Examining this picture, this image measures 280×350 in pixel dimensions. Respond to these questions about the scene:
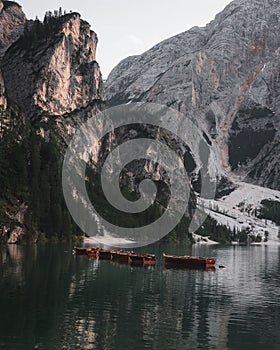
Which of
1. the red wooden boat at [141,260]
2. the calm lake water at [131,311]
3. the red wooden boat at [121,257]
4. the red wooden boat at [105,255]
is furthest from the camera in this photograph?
the red wooden boat at [105,255]

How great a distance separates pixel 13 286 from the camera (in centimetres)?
6556

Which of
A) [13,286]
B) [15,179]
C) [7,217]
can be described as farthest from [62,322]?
[15,179]

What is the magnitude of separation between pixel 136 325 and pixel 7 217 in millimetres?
106048

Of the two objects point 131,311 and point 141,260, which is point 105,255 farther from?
point 131,311

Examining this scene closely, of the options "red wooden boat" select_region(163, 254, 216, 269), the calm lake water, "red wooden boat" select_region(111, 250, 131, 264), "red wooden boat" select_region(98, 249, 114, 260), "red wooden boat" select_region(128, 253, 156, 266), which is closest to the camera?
the calm lake water

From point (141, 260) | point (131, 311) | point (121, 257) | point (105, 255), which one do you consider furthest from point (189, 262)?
point (131, 311)

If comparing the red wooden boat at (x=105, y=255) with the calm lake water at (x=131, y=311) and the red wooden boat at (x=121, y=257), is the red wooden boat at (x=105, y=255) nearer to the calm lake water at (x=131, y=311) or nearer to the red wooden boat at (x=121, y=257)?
the red wooden boat at (x=121, y=257)

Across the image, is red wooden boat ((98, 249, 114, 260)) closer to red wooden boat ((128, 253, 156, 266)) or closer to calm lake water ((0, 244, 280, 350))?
red wooden boat ((128, 253, 156, 266))

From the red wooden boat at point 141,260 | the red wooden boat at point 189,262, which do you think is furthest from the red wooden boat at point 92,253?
the red wooden boat at point 189,262

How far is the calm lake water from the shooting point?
41.8 metres

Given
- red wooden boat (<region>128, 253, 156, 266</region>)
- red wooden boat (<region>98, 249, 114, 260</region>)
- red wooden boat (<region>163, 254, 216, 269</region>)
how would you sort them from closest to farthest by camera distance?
red wooden boat (<region>163, 254, 216, 269</region>) < red wooden boat (<region>128, 253, 156, 266</region>) < red wooden boat (<region>98, 249, 114, 260</region>)

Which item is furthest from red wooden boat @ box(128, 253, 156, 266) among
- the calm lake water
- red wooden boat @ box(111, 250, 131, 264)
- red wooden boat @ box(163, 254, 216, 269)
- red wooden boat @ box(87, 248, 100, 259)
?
the calm lake water

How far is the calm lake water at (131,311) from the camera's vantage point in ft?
137

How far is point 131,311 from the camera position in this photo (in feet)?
178
